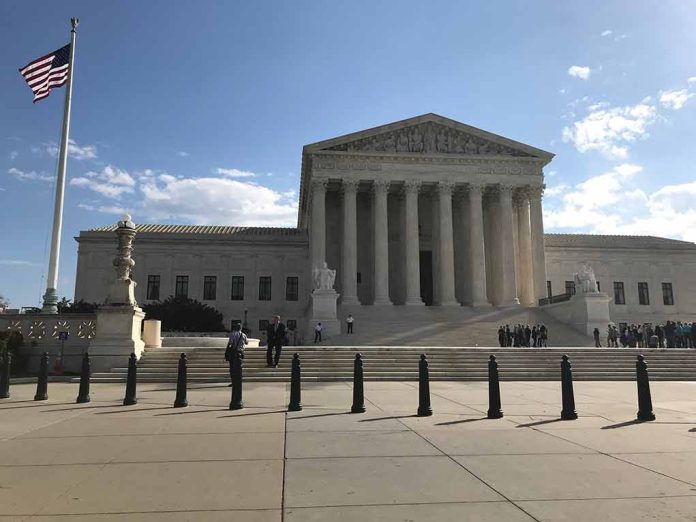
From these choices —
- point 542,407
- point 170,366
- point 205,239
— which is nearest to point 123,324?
point 170,366

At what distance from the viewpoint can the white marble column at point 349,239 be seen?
48.3 metres

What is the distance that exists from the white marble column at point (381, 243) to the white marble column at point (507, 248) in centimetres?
1093

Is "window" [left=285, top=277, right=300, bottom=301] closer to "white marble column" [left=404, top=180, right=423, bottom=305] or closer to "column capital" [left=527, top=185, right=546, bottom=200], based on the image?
"white marble column" [left=404, top=180, right=423, bottom=305]

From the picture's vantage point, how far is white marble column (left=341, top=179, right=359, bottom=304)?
48.3 metres

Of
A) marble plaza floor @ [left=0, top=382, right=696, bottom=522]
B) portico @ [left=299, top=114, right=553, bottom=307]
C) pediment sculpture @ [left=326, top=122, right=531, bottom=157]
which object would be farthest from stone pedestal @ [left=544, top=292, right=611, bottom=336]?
marble plaza floor @ [left=0, top=382, right=696, bottom=522]

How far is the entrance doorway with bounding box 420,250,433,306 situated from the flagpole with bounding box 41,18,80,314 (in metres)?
38.6

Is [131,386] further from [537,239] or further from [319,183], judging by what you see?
[537,239]

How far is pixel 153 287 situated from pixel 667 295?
57761 mm

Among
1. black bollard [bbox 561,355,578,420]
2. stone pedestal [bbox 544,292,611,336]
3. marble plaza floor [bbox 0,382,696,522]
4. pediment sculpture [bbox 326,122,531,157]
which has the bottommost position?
marble plaza floor [bbox 0,382,696,522]

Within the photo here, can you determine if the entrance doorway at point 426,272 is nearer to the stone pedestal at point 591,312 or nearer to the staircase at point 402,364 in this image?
the stone pedestal at point 591,312

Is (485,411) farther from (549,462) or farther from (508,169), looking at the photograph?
(508,169)

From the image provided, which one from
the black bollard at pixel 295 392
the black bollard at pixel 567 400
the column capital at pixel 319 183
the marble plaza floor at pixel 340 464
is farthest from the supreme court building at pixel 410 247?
the marble plaza floor at pixel 340 464

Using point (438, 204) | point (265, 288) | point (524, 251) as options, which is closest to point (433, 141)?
point (438, 204)

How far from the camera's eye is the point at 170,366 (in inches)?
765
